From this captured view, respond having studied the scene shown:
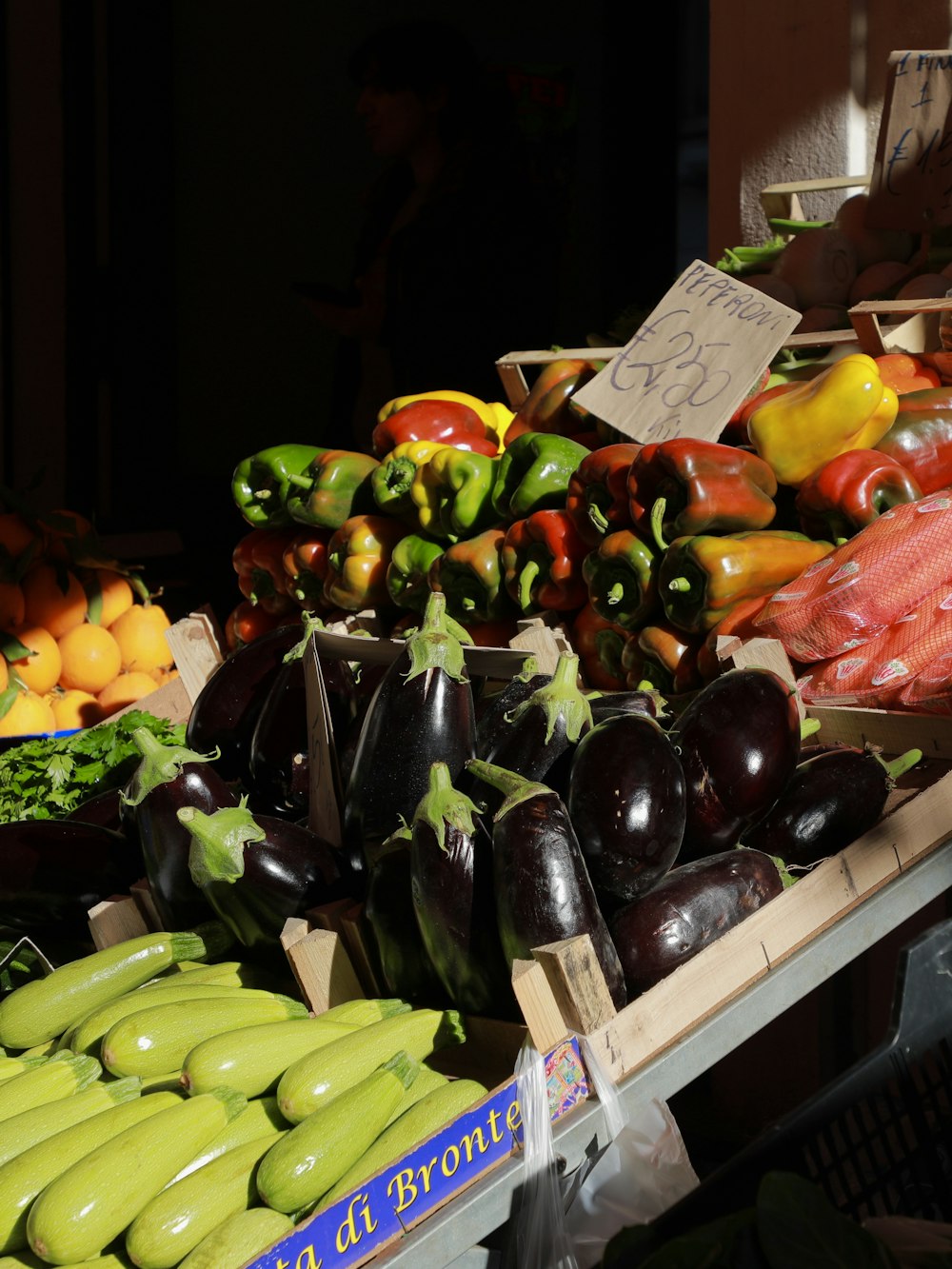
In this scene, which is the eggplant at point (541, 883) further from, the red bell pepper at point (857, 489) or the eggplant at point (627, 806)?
the red bell pepper at point (857, 489)

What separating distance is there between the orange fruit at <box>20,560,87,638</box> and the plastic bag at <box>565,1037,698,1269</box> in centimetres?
285

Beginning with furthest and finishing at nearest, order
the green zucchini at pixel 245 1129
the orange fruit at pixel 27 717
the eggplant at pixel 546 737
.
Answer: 1. the orange fruit at pixel 27 717
2. the eggplant at pixel 546 737
3. the green zucchini at pixel 245 1129

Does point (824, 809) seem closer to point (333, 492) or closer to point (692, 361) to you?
point (692, 361)

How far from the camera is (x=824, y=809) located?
66.8 inches

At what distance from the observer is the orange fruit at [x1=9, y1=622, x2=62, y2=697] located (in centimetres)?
365

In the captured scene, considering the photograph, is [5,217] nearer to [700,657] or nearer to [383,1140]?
[700,657]

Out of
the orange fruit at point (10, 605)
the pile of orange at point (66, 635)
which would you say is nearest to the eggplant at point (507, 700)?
the pile of orange at point (66, 635)

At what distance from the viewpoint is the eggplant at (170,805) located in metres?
1.68

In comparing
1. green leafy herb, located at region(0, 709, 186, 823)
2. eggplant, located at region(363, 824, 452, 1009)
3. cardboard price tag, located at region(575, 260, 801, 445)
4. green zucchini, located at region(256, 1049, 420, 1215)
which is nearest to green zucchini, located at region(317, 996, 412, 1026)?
eggplant, located at region(363, 824, 452, 1009)

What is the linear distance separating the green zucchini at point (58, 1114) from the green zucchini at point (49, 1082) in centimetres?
1

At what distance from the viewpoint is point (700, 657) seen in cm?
228

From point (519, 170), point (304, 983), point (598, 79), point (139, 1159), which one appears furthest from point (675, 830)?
point (598, 79)

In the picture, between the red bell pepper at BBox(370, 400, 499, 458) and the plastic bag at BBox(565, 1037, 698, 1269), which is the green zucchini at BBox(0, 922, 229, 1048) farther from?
the red bell pepper at BBox(370, 400, 499, 458)

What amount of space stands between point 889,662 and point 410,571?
1.14 metres
